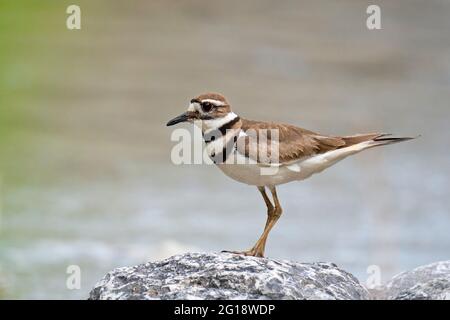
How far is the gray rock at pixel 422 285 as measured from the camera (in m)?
6.89

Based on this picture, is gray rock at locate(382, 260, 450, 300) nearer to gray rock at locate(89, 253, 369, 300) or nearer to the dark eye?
gray rock at locate(89, 253, 369, 300)

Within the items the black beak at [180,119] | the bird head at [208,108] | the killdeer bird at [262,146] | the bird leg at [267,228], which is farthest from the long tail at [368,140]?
the black beak at [180,119]

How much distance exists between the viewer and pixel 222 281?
243 inches

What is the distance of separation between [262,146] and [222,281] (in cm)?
103

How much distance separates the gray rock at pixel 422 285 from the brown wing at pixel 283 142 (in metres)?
1.02

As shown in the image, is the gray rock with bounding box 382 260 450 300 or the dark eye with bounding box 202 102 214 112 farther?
the gray rock with bounding box 382 260 450 300

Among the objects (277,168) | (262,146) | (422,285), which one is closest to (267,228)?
(277,168)

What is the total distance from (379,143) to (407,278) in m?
1.06

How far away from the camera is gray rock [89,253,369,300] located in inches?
241

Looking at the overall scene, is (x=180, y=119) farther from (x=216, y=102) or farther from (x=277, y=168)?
(x=277, y=168)

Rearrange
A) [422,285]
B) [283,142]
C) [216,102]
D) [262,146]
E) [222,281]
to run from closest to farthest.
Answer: [222,281] < [216,102] < [262,146] < [283,142] < [422,285]

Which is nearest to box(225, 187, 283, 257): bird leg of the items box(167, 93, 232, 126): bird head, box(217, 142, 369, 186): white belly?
box(217, 142, 369, 186): white belly

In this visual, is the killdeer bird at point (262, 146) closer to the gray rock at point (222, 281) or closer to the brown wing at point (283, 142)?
the brown wing at point (283, 142)
